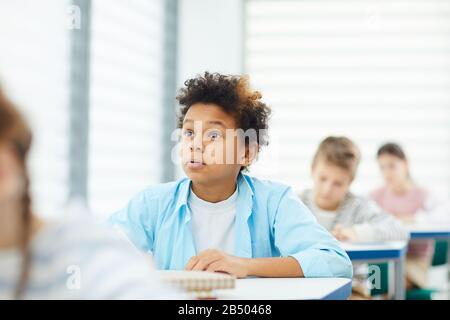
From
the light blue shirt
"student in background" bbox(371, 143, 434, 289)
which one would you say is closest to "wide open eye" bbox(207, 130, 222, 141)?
the light blue shirt

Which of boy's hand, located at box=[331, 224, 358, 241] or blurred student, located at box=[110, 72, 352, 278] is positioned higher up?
blurred student, located at box=[110, 72, 352, 278]

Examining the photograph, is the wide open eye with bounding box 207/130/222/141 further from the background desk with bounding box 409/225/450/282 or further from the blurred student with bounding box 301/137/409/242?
the background desk with bounding box 409/225/450/282

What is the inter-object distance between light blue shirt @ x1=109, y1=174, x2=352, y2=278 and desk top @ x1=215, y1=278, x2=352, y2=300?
0.57 feet

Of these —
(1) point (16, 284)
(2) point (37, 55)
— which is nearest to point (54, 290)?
(1) point (16, 284)

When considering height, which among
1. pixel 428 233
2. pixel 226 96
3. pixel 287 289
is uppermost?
pixel 226 96

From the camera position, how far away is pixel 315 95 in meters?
3.79

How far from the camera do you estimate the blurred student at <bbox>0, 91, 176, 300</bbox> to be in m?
0.50

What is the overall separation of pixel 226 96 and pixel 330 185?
896 millimetres

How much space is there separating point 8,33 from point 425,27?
8.12 feet

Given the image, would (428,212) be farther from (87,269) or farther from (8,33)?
(87,269)

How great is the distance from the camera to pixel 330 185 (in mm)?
2170

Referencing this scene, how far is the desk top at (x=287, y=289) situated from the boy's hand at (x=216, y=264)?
0.8 inches

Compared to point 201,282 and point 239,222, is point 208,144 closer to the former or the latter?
point 239,222

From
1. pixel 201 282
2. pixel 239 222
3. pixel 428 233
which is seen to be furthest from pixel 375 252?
pixel 201 282
